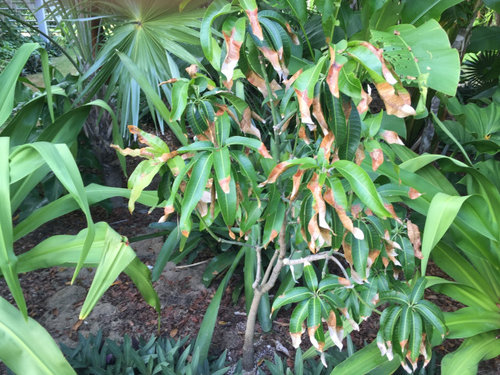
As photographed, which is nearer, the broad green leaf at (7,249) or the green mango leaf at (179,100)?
the green mango leaf at (179,100)

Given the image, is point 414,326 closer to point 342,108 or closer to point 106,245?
point 342,108

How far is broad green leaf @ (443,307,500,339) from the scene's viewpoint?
1.40 m

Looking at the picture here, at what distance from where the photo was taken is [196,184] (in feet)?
2.81

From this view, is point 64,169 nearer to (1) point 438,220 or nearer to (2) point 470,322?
(1) point 438,220

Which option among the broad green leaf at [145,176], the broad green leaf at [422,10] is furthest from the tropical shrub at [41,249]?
the broad green leaf at [422,10]

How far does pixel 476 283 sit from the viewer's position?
1503 mm

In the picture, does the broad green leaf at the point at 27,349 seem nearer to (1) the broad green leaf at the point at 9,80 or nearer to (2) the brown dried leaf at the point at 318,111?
(1) the broad green leaf at the point at 9,80

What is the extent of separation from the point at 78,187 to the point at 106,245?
0.54 ft

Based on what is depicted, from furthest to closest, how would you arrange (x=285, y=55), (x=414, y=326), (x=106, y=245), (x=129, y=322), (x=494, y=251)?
(x=129, y=322) < (x=494, y=251) < (x=106, y=245) < (x=414, y=326) < (x=285, y=55)

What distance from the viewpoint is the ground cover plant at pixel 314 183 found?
2.59 ft

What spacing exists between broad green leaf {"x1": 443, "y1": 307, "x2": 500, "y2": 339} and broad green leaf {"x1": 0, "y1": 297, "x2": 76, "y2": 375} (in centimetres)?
111

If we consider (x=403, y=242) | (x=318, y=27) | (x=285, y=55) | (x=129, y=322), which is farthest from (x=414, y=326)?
(x=318, y=27)

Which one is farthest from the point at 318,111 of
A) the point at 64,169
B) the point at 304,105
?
the point at 64,169

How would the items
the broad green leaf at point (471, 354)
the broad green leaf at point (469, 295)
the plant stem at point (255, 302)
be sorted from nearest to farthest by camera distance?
1. the plant stem at point (255, 302)
2. the broad green leaf at point (471, 354)
3. the broad green leaf at point (469, 295)
